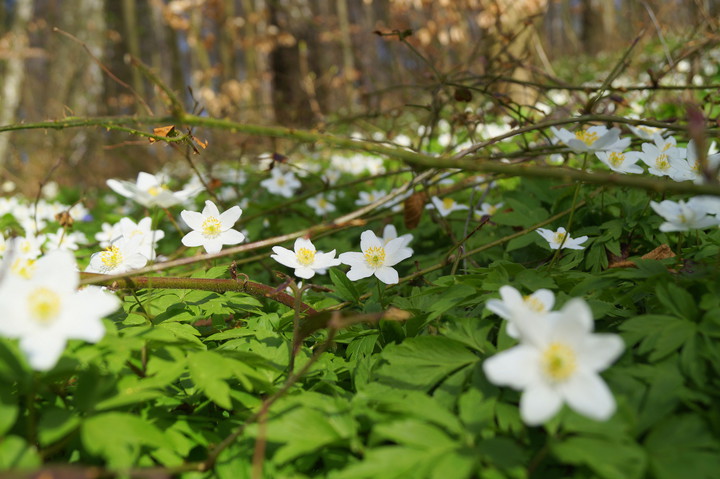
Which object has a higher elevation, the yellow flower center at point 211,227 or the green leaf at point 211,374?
the yellow flower center at point 211,227

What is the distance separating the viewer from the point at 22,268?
1.26 m

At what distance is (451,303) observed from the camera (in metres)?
1.36

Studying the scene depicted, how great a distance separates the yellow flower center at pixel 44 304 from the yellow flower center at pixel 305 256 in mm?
786

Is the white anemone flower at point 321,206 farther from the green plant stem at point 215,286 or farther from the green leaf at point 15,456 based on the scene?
the green leaf at point 15,456

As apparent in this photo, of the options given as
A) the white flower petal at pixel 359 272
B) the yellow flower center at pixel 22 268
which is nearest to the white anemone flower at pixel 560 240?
the white flower petal at pixel 359 272

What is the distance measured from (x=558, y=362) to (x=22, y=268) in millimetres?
1283

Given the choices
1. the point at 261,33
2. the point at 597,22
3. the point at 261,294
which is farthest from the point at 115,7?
the point at 261,294

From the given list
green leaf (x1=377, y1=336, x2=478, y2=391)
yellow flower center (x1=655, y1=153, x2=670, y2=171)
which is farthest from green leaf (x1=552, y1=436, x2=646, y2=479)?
yellow flower center (x1=655, y1=153, x2=670, y2=171)

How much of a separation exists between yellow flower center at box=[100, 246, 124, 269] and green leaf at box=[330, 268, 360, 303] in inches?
27.8

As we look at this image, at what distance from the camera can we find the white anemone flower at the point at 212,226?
1615 mm

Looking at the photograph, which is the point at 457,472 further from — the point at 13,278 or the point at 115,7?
the point at 115,7

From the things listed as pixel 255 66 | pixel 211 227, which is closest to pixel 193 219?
pixel 211 227

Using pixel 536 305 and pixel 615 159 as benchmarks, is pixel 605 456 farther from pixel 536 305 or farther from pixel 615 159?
pixel 615 159

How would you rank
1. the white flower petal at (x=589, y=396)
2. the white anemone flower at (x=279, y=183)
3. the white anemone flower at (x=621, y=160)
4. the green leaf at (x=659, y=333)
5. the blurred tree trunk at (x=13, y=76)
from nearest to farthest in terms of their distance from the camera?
the white flower petal at (x=589, y=396), the green leaf at (x=659, y=333), the white anemone flower at (x=621, y=160), the white anemone flower at (x=279, y=183), the blurred tree trunk at (x=13, y=76)
